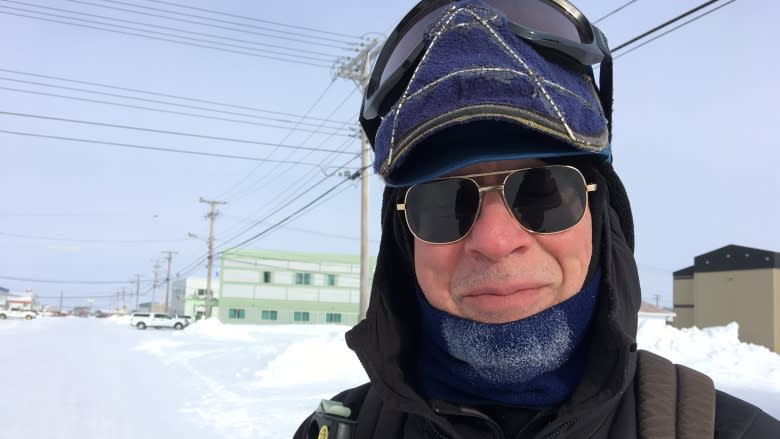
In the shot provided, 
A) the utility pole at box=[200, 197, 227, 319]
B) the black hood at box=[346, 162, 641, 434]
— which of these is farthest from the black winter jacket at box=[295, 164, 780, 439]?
the utility pole at box=[200, 197, 227, 319]

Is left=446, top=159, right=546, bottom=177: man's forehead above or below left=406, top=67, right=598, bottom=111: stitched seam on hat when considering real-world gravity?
below

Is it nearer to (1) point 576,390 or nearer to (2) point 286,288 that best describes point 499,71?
(1) point 576,390

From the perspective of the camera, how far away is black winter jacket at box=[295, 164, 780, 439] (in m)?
1.18

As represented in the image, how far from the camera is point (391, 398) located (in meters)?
1.38

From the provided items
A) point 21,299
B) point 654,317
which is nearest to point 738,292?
point 654,317

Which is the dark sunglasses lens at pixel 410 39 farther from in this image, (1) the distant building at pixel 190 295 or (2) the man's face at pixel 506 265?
(1) the distant building at pixel 190 295

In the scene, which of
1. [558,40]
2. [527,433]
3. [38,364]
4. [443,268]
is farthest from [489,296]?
[38,364]

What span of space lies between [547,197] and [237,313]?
56.8 m

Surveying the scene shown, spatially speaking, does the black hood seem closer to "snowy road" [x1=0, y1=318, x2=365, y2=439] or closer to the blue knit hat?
the blue knit hat

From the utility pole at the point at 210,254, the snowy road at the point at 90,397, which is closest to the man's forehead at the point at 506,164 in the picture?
the snowy road at the point at 90,397

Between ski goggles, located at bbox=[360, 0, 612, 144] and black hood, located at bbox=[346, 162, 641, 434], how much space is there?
0.81 ft

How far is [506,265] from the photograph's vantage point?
119cm

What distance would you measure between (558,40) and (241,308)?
56.6 m

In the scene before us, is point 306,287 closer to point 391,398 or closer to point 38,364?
point 38,364
